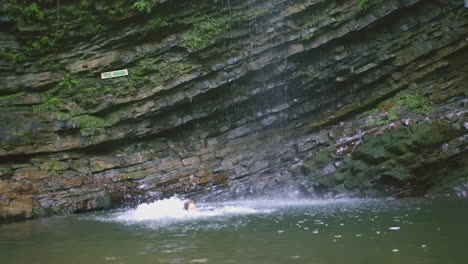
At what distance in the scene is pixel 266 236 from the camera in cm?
752

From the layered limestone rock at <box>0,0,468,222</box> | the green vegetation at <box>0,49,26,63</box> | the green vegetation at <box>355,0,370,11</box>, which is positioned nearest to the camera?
the layered limestone rock at <box>0,0,468,222</box>

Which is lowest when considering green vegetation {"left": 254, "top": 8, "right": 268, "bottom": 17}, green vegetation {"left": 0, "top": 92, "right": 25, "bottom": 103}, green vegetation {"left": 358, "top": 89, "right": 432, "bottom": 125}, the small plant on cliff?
green vegetation {"left": 358, "top": 89, "right": 432, "bottom": 125}

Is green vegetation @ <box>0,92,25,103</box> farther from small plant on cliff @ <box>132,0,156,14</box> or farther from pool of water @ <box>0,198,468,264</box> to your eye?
pool of water @ <box>0,198,468,264</box>

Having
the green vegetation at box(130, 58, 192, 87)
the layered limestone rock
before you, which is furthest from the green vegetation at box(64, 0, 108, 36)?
the green vegetation at box(130, 58, 192, 87)

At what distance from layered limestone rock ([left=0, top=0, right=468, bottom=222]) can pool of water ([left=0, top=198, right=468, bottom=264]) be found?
165 inches

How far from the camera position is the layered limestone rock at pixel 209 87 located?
15.6m

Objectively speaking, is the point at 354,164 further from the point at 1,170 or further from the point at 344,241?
the point at 1,170

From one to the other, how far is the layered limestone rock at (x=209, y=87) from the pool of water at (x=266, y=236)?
419 cm

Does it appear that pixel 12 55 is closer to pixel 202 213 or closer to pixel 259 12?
pixel 259 12

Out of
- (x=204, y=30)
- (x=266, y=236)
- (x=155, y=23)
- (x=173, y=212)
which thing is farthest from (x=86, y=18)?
(x=266, y=236)

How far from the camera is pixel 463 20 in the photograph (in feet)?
51.9

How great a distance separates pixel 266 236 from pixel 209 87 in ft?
33.2

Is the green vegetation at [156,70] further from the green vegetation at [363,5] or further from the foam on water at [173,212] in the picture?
the green vegetation at [363,5]

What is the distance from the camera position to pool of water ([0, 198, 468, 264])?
5976 millimetres
